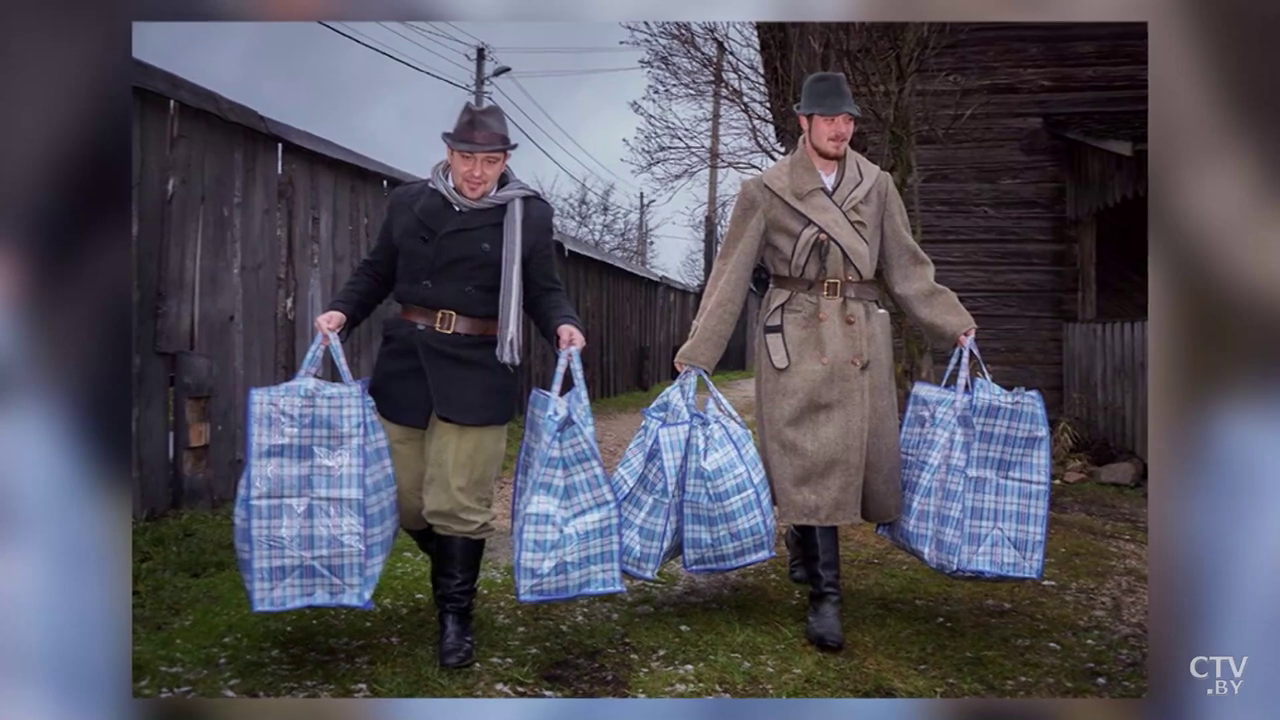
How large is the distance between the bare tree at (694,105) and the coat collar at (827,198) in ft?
0.23

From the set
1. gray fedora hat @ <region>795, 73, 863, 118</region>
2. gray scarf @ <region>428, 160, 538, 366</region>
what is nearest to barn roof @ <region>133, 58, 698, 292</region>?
gray scarf @ <region>428, 160, 538, 366</region>

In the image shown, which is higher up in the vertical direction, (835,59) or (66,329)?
(835,59)

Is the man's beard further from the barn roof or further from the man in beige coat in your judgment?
the barn roof

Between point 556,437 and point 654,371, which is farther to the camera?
point 654,371

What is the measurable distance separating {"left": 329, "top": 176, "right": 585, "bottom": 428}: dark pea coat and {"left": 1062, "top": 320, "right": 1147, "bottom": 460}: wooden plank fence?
133 cm

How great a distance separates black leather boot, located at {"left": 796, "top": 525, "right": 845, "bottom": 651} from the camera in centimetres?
217

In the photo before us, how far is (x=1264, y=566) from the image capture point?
213 cm

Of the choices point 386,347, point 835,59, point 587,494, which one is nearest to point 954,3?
point 835,59

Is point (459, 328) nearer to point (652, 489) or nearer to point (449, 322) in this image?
point (449, 322)

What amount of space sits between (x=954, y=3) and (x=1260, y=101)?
740 millimetres

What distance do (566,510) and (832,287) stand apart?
0.84m

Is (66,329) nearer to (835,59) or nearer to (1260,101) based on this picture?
(835,59)

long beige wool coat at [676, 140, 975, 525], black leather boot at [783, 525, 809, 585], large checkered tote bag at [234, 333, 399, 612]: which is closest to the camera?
large checkered tote bag at [234, 333, 399, 612]

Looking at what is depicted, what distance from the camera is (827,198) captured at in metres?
2.21
